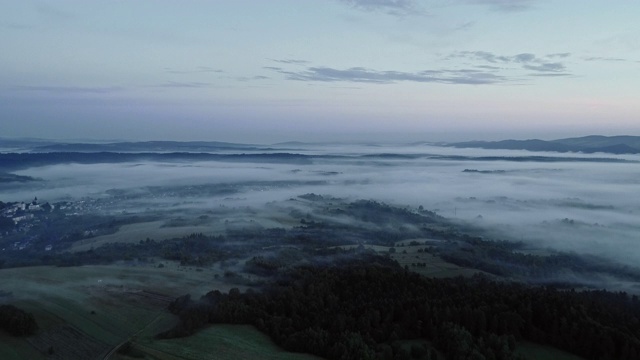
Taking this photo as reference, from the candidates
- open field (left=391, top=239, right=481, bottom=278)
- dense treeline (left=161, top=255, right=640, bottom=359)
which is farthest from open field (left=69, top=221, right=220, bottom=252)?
dense treeline (left=161, top=255, right=640, bottom=359)

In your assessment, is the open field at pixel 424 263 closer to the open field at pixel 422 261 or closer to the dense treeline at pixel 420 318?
the open field at pixel 422 261

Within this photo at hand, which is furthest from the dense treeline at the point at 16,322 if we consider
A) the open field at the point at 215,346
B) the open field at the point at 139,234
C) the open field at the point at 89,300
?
the open field at the point at 139,234

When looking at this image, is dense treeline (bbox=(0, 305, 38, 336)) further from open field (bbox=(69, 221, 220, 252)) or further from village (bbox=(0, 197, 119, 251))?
village (bbox=(0, 197, 119, 251))

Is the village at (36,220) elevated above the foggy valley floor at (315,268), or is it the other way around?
the foggy valley floor at (315,268)

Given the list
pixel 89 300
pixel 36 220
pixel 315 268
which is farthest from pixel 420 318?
pixel 36 220

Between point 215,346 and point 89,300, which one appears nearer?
point 215,346

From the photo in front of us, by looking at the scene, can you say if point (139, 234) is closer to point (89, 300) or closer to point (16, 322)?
point (89, 300)
